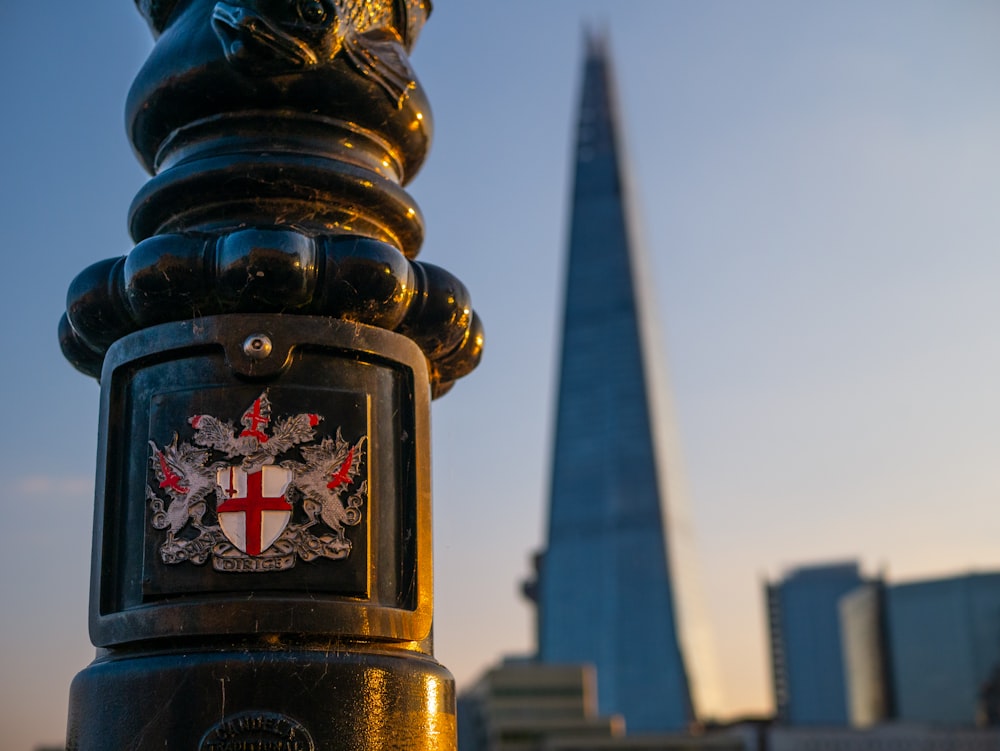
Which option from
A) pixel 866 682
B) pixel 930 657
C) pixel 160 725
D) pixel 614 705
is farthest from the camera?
pixel 866 682

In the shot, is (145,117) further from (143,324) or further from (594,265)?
(594,265)

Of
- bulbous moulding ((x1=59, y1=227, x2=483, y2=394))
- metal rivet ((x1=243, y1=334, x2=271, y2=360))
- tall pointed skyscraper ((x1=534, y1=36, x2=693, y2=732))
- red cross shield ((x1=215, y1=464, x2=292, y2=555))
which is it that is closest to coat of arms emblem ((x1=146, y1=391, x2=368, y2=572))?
red cross shield ((x1=215, y1=464, x2=292, y2=555))

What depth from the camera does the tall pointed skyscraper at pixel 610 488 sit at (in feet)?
387

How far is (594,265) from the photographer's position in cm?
13312

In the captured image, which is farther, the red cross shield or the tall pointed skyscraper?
the tall pointed skyscraper

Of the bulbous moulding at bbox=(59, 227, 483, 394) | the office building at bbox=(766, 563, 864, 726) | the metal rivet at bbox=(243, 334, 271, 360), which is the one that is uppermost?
the office building at bbox=(766, 563, 864, 726)

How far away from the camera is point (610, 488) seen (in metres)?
125

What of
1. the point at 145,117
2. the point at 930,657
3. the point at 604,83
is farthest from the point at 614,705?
the point at 145,117

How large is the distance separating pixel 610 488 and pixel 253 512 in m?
122

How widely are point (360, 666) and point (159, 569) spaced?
0.60 metres

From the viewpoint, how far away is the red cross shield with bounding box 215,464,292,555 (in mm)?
3432

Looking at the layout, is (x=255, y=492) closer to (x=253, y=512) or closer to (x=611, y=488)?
(x=253, y=512)

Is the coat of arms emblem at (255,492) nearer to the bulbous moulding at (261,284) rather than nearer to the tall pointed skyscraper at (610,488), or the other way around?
the bulbous moulding at (261,284)

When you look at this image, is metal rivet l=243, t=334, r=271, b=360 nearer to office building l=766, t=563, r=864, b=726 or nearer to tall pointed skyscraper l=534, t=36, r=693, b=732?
tall pointed skyscraper l=534, t=36, r=693, b=732
